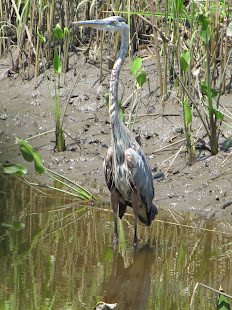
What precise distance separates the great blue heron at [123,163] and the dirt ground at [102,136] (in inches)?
28.5

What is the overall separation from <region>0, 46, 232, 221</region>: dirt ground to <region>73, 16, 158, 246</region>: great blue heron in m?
0.72

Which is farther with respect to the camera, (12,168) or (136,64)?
(136,64)

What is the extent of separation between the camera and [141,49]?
8.30 m

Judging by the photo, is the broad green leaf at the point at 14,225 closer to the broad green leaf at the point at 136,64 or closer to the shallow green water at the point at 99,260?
the shallow green water at the point at 99,260

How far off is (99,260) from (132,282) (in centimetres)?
46

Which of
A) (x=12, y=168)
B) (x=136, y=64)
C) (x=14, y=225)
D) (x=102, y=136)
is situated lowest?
(x=14, y=225)

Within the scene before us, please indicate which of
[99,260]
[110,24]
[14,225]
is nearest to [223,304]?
[99,260]

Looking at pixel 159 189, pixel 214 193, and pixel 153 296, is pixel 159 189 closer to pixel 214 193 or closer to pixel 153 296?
pixel 214 193

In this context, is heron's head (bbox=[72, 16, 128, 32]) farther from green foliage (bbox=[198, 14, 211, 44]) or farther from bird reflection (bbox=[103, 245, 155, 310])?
bird reflection (bbox=[103, 245, 155, 310])

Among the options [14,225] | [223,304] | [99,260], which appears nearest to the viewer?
[223,304]

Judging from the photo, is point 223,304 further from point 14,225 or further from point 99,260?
point 14,225

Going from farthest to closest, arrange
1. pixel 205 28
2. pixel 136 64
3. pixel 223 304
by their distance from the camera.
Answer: pixel 136 64
pixel 205 28
pixel 223 304

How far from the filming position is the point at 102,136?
7.30 meters

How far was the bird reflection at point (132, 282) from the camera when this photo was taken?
3.81m
